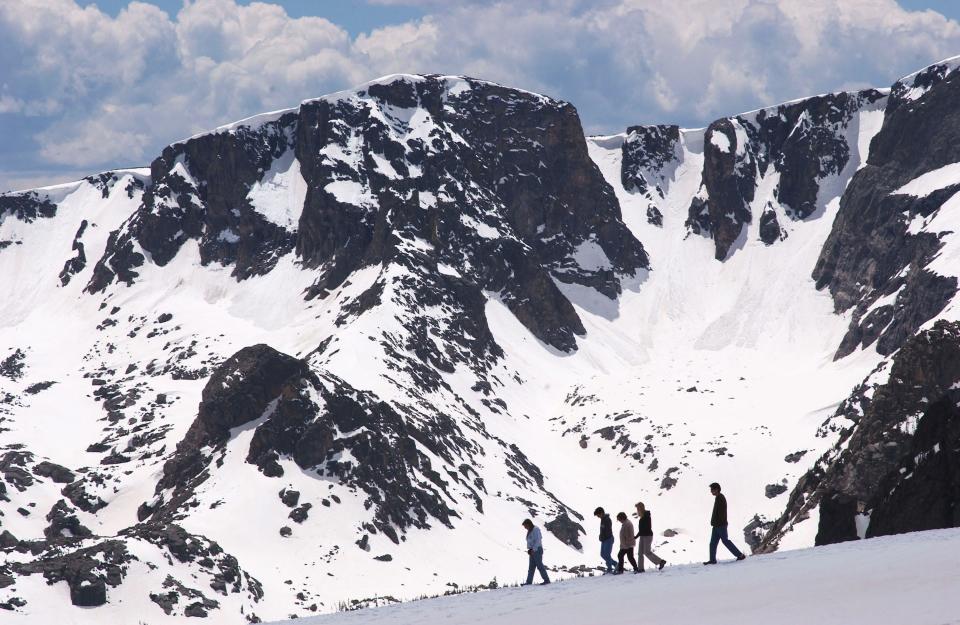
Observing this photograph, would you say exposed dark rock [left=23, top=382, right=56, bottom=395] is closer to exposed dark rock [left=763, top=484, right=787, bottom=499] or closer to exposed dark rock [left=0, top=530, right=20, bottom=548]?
exposed dark rock [left=0, top=530, right=20, bottom=548]

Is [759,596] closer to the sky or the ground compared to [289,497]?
closer to the ground

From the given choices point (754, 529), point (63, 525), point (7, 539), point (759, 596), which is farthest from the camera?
point (754, 529)

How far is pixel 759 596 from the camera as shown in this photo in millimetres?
26469

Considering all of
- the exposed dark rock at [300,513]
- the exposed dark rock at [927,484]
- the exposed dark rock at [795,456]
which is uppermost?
the exposed dark rock at [795,456]

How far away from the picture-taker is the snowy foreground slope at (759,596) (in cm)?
2336

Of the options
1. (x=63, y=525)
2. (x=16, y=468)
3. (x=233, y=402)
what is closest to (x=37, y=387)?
(x=16, y=468)

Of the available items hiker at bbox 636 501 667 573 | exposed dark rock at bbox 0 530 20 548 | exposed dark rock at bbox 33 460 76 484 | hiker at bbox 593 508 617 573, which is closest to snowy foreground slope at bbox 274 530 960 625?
hiker at bbox 636 501 667 573

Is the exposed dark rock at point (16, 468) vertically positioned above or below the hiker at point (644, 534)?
above

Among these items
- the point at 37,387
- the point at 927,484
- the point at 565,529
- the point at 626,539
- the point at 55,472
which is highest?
the point at 37,387

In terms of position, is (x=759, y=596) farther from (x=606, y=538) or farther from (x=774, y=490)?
(x=774, y=490)

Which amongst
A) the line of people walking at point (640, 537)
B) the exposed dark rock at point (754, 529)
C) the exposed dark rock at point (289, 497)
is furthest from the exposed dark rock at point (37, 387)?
the line of people walking at point (640, 537)

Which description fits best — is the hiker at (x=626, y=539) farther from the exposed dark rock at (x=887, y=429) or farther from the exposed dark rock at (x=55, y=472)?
the exposed dark rock at (x=55, y=472)

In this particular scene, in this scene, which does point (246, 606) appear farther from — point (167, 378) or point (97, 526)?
point (167, 378)

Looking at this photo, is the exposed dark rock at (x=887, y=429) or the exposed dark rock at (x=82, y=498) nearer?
the exposed dark rock at (x=887, y=429)
